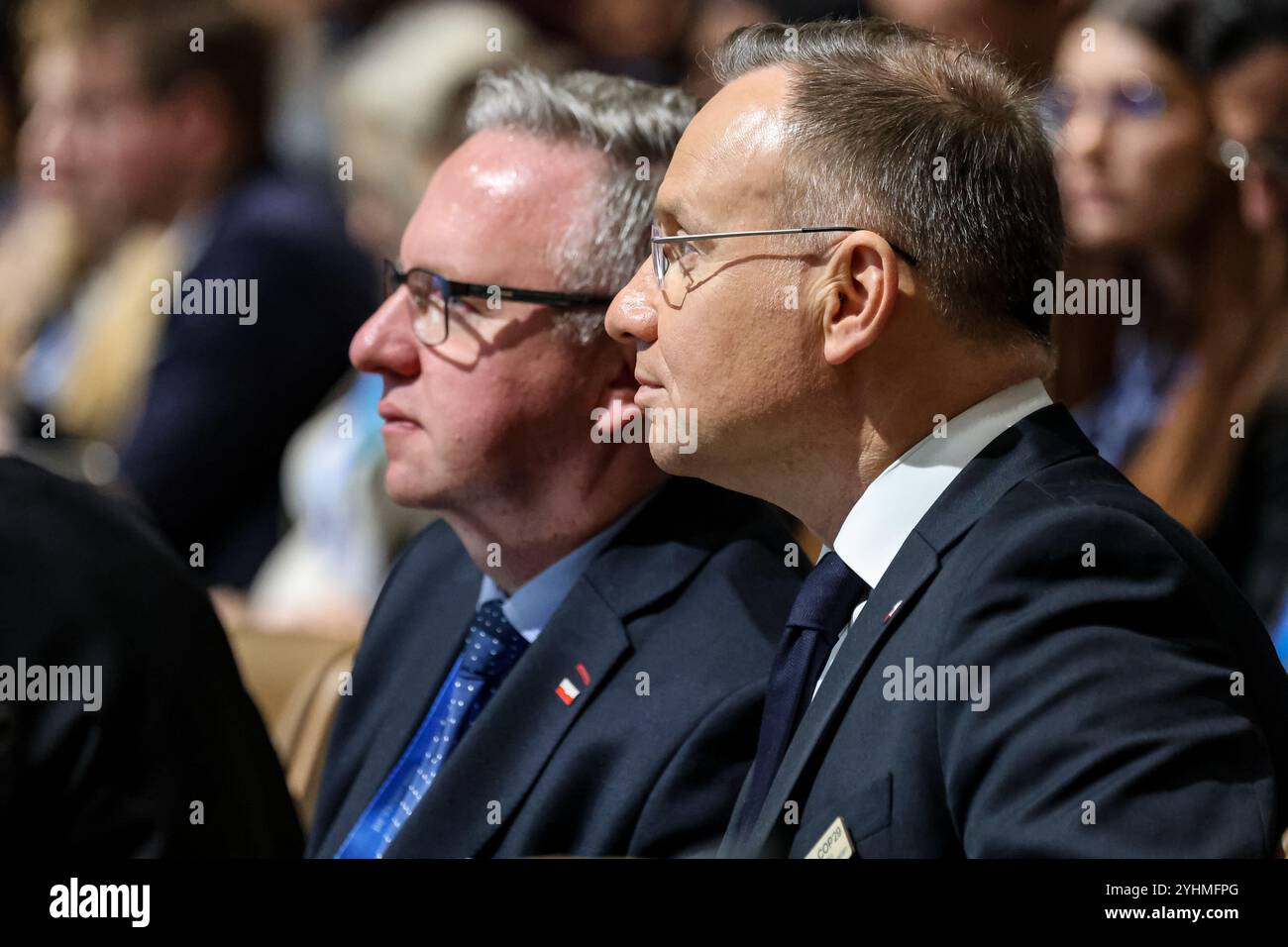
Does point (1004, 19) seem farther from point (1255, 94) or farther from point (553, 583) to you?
point (553, 583)

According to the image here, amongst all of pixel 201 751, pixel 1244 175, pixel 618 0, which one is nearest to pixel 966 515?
pixel 201 751

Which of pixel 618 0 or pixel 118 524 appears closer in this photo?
pixel 118 524

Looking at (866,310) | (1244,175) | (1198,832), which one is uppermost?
(1244,175)

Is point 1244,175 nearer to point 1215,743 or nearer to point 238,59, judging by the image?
point 1215,743

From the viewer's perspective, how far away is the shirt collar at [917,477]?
1823 mm

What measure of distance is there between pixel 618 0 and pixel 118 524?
378 centimetres

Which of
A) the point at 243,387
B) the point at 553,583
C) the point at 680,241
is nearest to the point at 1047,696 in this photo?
the point at 680,241

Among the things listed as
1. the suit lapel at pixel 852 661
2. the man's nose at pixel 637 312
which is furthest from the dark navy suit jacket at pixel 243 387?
the suit lapel at pixel 852 661

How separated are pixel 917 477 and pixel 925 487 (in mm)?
13

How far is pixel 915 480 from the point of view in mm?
1835

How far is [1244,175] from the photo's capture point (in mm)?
3303

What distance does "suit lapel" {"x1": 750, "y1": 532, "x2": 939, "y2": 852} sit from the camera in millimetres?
1725

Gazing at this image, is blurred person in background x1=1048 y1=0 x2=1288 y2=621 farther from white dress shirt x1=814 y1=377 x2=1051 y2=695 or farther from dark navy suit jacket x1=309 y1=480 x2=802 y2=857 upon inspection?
white dress shirt x1=814 y1=377 x2=1051 y2=695
